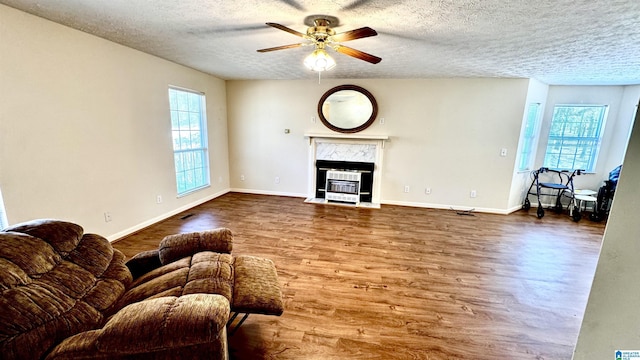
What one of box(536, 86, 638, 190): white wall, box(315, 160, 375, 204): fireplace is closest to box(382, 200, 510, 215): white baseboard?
box(315, 160, 375, 204): fireplace

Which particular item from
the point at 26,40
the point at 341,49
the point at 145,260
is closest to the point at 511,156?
the point at 341,49

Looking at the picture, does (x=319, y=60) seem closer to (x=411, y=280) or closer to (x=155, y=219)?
(x=411, y=280)

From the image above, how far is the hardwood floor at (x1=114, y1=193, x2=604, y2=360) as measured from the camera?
5.96ft

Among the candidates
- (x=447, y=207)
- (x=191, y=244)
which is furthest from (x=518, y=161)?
(x=191, y=244)

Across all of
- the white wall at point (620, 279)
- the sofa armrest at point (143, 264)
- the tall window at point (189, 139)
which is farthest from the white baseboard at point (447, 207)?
the white wall at point (620, 279)

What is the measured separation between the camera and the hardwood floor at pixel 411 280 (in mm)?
1817

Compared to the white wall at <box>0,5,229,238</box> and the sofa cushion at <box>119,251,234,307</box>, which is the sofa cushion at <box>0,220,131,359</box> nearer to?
the sofa cushion at <box>119,251,234,307</box>

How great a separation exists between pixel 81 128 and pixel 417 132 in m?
4.81

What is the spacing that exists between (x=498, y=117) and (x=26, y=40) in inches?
238

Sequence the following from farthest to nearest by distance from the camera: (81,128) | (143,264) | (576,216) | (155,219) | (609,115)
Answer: (609,115)
(576,216)
(155,219)
(81,128)
(143,264)

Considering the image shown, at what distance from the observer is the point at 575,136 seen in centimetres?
494

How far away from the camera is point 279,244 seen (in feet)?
10.8

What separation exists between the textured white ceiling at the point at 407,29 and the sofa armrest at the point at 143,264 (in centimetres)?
188

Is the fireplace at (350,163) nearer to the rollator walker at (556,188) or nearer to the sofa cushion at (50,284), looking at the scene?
the rollator walker at (556,188)
